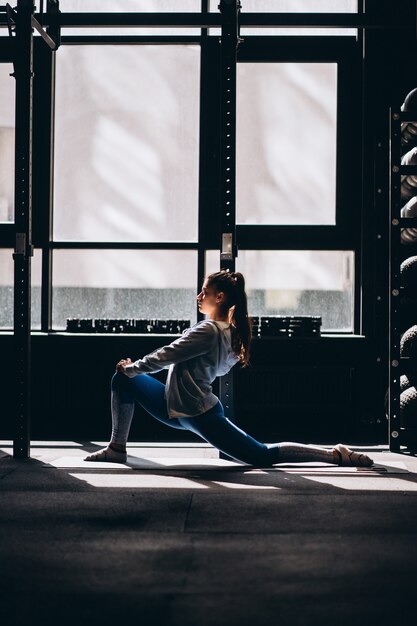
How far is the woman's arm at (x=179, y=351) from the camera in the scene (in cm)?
504

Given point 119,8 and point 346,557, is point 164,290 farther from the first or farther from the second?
point 346,557

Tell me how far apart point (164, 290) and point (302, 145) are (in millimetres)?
1728

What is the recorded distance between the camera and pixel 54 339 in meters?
7.23

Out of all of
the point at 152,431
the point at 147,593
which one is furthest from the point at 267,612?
the point at 152,431

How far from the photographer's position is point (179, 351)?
199 inches

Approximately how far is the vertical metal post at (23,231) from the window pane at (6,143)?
1767mm

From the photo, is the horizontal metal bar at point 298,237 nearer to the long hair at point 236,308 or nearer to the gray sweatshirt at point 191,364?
the long hair at point 236,308

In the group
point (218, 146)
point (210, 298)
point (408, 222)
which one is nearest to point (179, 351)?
point (210, 298)

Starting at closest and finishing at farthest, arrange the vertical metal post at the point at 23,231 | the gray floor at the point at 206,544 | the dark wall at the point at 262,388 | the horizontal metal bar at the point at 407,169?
the gray floor at the point at 206,544 → the vertical metal post at the point at 23,231 → the horizontal metal bar at the point at 407,169 → the dark wall at the point at 262,388

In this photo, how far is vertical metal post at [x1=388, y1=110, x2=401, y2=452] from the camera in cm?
622

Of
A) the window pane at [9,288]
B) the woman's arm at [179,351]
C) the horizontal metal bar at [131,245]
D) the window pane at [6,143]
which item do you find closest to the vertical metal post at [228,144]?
the woman's arm at [179,351]

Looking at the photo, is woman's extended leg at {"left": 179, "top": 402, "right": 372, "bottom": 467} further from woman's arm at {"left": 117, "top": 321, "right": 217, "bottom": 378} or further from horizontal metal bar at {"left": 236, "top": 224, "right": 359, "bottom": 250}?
horizontal metal bar at {"left": 236, "top": 224, "right": 359, "bottom": 250}

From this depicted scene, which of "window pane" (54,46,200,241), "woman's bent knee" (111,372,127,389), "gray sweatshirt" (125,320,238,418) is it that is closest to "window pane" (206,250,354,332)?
"window pane" (54,46,200,241)

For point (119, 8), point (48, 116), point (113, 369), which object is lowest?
point (113, 369)
